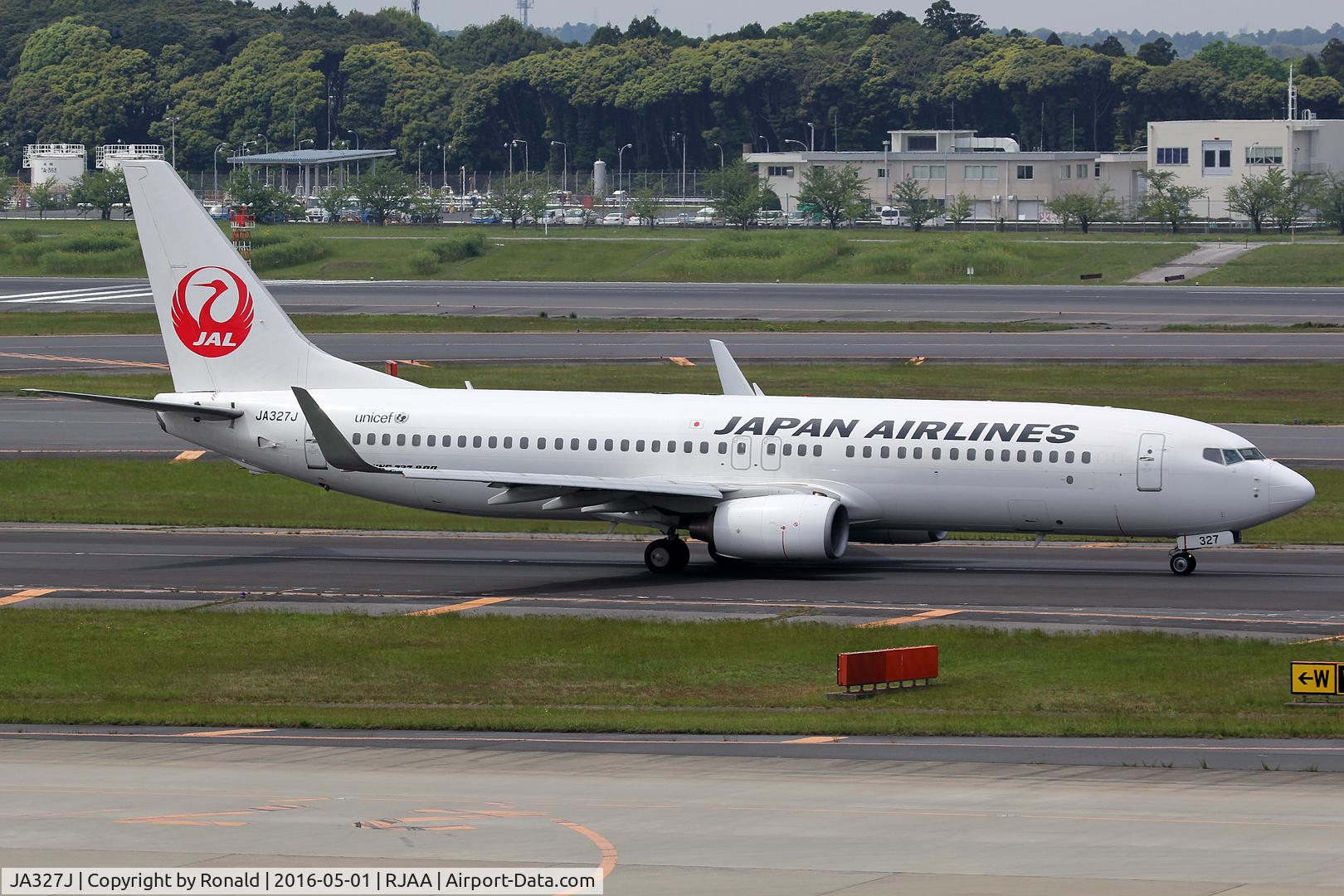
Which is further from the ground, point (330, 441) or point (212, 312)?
point (212, 312)

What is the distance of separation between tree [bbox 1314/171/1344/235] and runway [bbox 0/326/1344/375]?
252 ft

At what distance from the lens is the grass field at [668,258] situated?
13925cm

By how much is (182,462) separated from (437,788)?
40.1 metres

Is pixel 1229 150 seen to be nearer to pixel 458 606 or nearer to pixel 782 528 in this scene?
pixel 782 528

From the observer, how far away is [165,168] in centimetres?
4897

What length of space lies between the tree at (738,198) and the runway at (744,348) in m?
86.1

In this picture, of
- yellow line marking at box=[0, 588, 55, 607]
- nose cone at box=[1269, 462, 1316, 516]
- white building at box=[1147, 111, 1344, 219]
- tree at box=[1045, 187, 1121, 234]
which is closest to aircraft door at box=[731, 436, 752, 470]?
nose cone at box=[1269, 462, 1316, 516]

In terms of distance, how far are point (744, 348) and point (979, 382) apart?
52.6 feet

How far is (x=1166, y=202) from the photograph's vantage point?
568 feet

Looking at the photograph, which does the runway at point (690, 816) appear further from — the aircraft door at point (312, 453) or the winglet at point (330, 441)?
→ the aircraft door at point (312, 453)

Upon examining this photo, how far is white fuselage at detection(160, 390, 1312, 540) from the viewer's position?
43188mm
